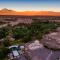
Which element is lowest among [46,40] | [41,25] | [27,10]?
[46,40]

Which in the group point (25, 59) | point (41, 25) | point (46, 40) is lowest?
point (25, 59)

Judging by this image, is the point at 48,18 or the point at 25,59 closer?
the point at 25,59

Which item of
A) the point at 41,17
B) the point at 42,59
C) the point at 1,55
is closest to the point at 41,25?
→ the point at 41,17

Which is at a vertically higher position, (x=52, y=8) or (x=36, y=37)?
(x=52, y=8)

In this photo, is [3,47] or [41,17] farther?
[41,17]

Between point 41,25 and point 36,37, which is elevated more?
point 41,25

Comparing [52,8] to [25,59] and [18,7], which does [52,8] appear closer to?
[18,7]

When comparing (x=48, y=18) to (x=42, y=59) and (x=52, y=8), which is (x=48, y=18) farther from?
(x=42, y=59)

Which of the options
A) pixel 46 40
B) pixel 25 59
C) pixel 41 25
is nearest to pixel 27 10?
pixel 41 25
